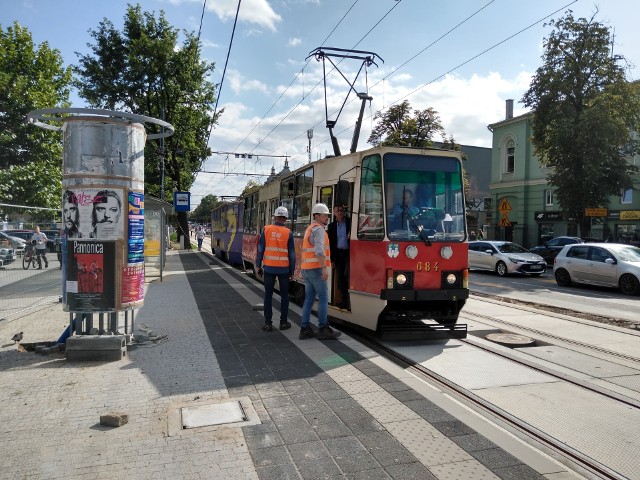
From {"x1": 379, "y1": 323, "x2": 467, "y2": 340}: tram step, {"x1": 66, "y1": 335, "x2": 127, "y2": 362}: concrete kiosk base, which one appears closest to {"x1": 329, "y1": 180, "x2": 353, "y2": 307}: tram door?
{"x1": 379, "y1": 323, "x2": 467, "y2": 340}: tram step

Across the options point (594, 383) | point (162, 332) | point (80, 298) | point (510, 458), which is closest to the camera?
point (510, 458)

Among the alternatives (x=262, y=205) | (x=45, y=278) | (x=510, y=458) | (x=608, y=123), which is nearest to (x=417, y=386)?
(x=510, y=458)

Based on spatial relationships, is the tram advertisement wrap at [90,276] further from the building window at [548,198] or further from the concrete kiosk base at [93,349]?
the building window at [548,198]

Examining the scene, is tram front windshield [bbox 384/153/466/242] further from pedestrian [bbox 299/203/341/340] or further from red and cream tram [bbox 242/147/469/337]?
pedestrian [bbox 299/203/341/340]

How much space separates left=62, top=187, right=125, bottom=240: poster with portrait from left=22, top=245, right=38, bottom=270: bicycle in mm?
3565

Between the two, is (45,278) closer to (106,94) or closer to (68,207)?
(68,207)

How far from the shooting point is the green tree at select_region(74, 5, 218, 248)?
30.7 meters

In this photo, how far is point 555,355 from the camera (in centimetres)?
676

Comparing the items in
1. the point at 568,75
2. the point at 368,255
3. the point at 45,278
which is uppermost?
the point at 568,75

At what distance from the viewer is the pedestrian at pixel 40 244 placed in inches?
354

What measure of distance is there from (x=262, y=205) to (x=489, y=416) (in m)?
10.6

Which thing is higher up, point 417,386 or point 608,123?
point 608,123

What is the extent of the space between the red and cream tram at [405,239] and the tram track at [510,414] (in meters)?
0.73

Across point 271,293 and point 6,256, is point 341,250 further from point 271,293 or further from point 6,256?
point 6,256
